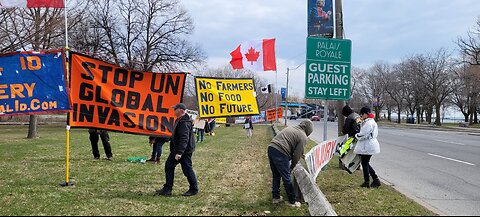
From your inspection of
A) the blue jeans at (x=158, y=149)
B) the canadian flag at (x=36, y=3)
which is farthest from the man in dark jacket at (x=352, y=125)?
the canadian flag at (x=36, y=3)

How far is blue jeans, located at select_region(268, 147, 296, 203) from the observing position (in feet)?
21.6

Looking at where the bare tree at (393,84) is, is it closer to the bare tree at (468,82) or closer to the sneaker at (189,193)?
the bare tree at (468,82)

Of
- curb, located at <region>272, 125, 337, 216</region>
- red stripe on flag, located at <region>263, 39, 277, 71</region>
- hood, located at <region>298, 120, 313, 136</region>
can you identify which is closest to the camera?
curb, located at <region>272, 125, 337, 216</region>

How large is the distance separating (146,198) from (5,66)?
12.0 feet

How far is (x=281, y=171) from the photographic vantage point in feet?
21.8

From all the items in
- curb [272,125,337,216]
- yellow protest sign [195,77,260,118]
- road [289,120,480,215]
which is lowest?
road [289,120,480,215]

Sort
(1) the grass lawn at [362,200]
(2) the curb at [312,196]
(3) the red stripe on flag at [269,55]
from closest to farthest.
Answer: (2) the curb at [312,196], (1) the grass lawn at [362,200], (3) the red stripe on flag at [269,55]

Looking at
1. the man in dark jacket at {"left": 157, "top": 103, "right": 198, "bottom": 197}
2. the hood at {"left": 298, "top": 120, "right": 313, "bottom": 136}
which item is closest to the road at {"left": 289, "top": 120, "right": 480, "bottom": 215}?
the hood at {"left": 298, "top": 120, "right": 313, "bottom": 136}

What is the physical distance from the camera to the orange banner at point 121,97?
25.2 feet

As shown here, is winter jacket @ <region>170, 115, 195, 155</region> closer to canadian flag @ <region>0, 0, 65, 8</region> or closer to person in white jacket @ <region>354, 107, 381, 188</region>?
person in white jacket @ <region>354, 107, 381, 188</region>

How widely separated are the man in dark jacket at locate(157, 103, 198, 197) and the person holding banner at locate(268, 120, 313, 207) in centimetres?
161

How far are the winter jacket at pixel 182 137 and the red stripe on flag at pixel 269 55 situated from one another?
7.69 metres

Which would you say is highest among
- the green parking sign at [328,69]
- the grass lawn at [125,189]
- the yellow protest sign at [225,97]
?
the green parking sign at [328,69]

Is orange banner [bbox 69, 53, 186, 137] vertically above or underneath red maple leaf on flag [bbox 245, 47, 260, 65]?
underneath
